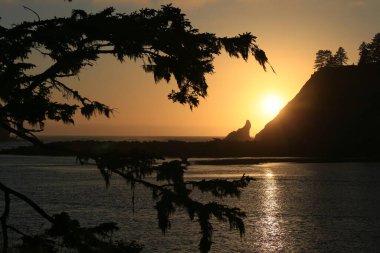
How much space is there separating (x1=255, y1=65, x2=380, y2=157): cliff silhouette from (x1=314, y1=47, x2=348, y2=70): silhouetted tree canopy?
18387mm

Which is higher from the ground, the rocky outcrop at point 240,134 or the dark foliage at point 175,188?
the rocky outcrop at point 240,134

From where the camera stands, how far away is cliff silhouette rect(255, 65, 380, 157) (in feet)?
316

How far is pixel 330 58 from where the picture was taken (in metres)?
134

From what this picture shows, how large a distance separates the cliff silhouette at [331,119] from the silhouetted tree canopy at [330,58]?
18.4 metres

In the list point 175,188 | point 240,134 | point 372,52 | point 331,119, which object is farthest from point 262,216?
point 240,134

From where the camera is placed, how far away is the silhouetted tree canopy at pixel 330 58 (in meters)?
133

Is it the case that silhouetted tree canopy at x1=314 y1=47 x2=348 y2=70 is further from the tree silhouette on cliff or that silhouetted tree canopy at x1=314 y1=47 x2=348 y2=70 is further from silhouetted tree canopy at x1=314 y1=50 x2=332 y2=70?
the tree silhouette on cliff

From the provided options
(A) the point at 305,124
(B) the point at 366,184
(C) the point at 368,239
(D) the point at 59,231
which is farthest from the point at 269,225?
(A) the point at 305,124

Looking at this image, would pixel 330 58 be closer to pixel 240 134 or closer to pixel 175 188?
pixel 240 134

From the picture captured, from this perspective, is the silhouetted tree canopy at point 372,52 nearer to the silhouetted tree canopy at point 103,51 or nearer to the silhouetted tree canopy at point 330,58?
the silhouetted tree canopy at point 330,58

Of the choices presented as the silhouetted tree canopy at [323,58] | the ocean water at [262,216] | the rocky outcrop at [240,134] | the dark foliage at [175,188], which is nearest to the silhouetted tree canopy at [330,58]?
the silhouetted tree canopy at [323,58]

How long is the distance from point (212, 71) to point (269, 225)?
18142mm

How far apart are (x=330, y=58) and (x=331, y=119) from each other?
35153 millimetres

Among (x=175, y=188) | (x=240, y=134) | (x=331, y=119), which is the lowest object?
(x=175, y=188)
